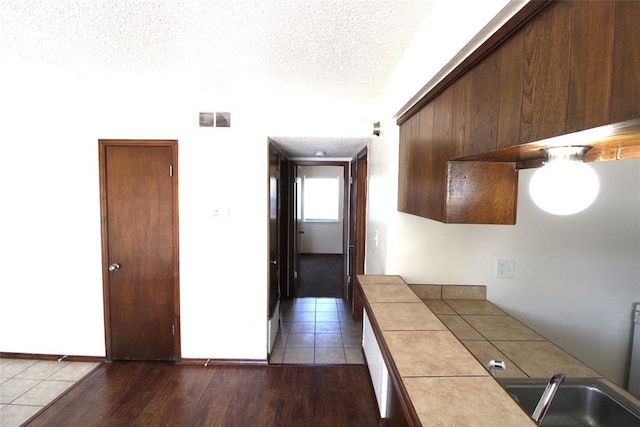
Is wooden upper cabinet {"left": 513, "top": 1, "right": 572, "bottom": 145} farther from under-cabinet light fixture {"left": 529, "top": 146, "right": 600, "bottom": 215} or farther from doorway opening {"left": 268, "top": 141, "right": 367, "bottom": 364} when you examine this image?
doorway opening {"left": 268, "top": 141, "right": 367, "bottom": 364}

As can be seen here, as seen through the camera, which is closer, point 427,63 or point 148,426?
point 427,63

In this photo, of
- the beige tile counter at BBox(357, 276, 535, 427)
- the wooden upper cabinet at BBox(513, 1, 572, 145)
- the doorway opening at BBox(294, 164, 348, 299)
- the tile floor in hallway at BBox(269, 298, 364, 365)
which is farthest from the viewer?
the doorway opening at BBox(294, 164, 348, 299)

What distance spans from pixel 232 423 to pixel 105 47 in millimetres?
2465

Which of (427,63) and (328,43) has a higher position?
(328,43)

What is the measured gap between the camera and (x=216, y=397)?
216 centimetres

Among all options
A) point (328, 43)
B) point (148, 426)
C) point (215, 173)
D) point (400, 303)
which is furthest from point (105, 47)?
point (148, 426)

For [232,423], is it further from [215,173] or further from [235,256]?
[215,173]

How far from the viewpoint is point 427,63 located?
49.6 inches

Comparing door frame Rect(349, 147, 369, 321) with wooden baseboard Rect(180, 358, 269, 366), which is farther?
door frame Rect(349, 147, 369, 321)

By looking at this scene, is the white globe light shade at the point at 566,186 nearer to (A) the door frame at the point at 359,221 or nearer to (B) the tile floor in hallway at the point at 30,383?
(A) the door frame at the point at 359,221

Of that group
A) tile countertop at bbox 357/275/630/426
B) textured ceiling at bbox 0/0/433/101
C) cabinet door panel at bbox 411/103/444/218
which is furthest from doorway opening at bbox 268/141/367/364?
cabinet door panel at bbox 411/103/444/218

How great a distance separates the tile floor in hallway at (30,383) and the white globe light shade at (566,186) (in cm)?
325

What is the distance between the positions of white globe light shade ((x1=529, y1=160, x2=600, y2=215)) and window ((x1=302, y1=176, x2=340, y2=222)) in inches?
251

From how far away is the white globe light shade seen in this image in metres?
0.81
